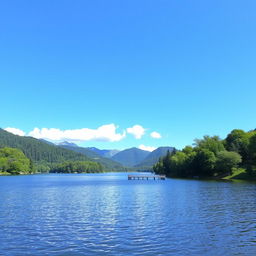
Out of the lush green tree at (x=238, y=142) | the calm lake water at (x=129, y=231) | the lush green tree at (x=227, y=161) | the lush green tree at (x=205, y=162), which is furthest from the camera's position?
the lush green tree at (x=238, y=142)

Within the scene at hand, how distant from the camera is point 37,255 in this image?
23.3 m

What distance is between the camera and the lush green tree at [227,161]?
14100 cm

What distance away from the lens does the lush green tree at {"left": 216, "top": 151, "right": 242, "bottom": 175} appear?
141 m

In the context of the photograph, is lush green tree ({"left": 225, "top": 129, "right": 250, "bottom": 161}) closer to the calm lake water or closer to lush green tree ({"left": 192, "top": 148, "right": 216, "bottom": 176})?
lush green tree ({"left": 192, "top": 148, "right": 216, "bottom": 176})

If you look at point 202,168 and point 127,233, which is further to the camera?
point 202,168

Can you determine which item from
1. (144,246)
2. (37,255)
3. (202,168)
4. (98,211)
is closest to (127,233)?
(144,246)

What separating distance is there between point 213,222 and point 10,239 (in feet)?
79.4

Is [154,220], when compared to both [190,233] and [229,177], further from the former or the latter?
[229,177]

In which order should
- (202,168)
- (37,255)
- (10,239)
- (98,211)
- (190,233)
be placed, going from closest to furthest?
(37,255) < (10,239) < (190,233) < (98,211) < (202,168)

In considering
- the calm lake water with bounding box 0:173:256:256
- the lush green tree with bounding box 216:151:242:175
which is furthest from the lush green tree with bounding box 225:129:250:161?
the calm lake water with bounding box 0:173:256:256

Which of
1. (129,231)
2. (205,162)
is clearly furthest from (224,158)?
(129,231)

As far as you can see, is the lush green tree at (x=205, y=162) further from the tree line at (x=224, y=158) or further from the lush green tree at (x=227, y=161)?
the lush green tree at (x=227, y=161)

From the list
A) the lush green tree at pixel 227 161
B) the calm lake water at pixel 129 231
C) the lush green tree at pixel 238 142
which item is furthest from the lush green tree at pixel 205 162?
the calm lake water at pixel 129 231

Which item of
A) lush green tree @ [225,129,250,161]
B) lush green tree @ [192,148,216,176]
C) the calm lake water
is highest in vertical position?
lush green tree @ [225,129,250,161]
